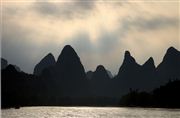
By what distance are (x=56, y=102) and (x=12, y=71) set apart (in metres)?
43.7

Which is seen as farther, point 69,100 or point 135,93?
point 69,100

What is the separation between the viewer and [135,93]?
122 m

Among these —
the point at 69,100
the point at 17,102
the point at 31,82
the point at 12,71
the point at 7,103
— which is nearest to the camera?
the point at 7,103

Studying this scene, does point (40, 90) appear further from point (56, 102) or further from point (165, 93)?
point (165, 93)

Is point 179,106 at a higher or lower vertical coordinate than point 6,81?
lower

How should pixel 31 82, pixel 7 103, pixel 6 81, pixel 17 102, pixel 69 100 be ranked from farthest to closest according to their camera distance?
1. pixel 69 100
2. pixel 31 82
3. pixel 6 81
4. pixel 17 102
5. pixel 7 103

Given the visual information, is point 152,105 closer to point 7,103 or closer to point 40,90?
point 7,103

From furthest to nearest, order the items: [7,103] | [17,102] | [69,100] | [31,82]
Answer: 1. [69,100]
2. [31,82]
3. [17,102]
4. [7,103]

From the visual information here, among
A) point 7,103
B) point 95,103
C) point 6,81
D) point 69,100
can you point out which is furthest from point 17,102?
point 95,103

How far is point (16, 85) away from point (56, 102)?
4097 centimetres

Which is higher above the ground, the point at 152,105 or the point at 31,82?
the point at 31,82

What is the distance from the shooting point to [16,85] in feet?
399

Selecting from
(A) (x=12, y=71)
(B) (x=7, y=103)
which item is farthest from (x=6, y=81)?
(B) (x=7, y=103)

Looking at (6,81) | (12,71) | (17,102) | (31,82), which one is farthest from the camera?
(31,82)
